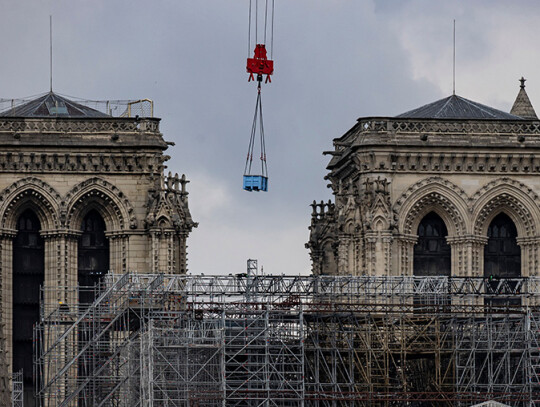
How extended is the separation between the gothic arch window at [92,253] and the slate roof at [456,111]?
15.8 meters

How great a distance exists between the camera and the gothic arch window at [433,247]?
3669 inches

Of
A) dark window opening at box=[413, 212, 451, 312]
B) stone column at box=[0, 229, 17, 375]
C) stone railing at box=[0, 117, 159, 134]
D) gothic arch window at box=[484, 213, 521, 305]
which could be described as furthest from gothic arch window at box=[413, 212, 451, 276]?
stone column at box=[0, 229, 17, 375]

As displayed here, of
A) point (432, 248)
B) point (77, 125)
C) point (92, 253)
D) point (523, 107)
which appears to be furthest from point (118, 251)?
point (523, 107)

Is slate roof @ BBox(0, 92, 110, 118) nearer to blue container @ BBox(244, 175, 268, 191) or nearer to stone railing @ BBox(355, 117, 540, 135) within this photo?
blue container @ BBox(244, 175, 268, 191)

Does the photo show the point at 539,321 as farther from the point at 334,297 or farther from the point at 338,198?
the point at 338,198

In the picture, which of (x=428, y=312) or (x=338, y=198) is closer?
(x=428, y=312)

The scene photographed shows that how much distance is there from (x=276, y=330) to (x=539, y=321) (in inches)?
466

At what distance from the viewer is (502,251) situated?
308 feet

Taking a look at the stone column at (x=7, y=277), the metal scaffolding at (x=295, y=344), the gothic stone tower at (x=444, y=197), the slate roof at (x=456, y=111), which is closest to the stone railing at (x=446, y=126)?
the gothic stone tower at (x=444, y=197)

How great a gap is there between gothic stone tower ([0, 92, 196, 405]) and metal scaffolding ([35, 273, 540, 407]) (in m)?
3.15

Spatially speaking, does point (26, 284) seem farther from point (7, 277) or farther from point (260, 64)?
point (260, 64)

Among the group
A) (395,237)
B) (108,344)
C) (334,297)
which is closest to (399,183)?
(395,237)

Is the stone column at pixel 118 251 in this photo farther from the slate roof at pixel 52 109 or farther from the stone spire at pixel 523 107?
the stone spire at pixel 523 107

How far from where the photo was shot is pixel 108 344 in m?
88.7
